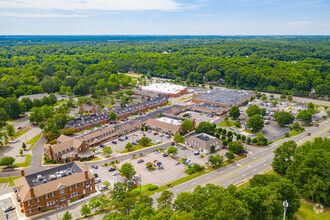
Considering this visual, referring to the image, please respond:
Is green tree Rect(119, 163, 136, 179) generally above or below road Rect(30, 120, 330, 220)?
above

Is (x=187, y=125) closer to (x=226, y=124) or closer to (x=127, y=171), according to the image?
(x=226, y=124)

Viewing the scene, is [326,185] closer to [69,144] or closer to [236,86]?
[69,144]

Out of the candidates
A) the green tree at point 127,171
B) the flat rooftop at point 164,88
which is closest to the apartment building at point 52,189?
the green tree at point 127,171

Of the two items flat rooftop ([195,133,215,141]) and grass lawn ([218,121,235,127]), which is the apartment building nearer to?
flat rooftop ([195,133,215,141])

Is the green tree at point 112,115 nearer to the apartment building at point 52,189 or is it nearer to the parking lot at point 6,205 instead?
the apartment building at point 52,189

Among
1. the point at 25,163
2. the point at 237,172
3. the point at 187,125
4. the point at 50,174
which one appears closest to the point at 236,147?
the point at 237,172

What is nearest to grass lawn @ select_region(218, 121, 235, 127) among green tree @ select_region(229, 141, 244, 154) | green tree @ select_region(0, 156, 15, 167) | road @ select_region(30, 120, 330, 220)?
road @ select_region(30, 120, 330, 220)
